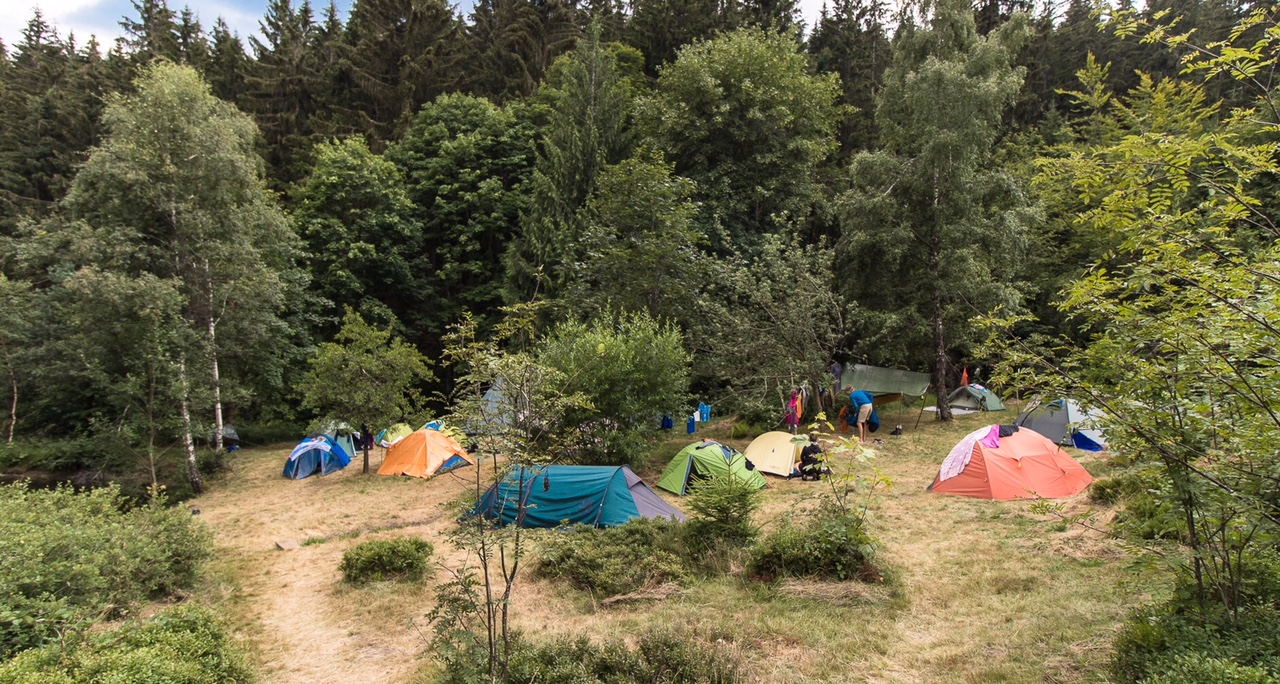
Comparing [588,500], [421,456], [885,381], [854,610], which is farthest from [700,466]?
[885,381]

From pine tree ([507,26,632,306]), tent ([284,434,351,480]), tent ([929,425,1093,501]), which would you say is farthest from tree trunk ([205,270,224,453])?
tent ([929,425,1093,501])

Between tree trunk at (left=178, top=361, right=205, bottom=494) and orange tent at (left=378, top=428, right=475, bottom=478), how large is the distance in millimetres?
4334

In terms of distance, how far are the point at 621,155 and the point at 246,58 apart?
23912mm

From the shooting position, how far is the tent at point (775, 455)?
13.2m

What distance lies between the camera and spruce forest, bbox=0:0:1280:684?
174 inches

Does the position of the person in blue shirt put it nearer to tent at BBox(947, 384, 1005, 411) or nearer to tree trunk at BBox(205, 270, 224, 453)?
tent at BBox(947, 384, 1005, 411)

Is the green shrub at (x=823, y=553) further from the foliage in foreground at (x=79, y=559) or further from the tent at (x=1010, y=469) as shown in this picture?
the foliage in foreground at (x=79, y=559)

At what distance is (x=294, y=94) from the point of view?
3161cm

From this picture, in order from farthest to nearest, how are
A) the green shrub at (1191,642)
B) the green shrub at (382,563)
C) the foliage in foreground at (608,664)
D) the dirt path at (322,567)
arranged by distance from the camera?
1. the green shrub at (382,563)
2. the dirt path at (322,567)
3. the foliage in foreground at (608,664)
4. the green shrub at (1191,642)

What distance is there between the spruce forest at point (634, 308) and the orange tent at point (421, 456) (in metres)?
0.83

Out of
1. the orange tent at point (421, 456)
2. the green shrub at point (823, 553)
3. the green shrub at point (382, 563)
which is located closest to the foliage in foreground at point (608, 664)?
the green shrub at point (823, 553)

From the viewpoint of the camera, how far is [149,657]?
4.98 metres

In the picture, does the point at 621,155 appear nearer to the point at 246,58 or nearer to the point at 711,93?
the point at 711,93

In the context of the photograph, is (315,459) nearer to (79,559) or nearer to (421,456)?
(421,456)
